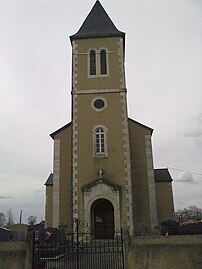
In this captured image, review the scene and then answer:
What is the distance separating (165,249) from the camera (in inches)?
440

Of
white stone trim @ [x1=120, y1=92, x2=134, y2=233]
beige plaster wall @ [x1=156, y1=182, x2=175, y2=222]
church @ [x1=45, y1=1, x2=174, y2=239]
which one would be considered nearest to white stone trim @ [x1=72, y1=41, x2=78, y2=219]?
church @ [x1=45, y1=1, x2=174, y2=239]

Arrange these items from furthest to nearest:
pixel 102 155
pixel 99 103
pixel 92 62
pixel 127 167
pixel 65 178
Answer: pixel 92 62
pixel 99 103
pixel 65 178
pixel 102 155
pixel 127 167

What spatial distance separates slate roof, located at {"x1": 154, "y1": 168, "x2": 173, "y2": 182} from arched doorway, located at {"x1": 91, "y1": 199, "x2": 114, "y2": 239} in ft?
24.3

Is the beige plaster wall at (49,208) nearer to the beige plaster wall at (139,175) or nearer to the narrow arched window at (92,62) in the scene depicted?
the beige plaster wall at (139,175)

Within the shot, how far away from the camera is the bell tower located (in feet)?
66.9

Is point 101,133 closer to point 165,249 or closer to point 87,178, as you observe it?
point 87,178

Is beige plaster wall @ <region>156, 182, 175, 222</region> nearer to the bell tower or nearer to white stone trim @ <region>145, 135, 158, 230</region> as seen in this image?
white stone trim @ <region>145, 135, 158, 230</region>

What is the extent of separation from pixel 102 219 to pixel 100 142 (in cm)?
522

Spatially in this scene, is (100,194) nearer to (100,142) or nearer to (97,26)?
(100,142)

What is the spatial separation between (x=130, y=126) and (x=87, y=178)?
18.9ft

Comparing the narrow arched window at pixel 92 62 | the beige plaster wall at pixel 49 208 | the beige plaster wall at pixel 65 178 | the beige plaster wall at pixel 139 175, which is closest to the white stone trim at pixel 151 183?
the beige plaster wall at pixel 139 175

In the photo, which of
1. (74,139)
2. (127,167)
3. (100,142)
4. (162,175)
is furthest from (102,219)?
(162,175)

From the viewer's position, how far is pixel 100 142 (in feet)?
72.6

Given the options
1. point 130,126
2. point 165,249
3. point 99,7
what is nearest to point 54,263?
point 165,249
